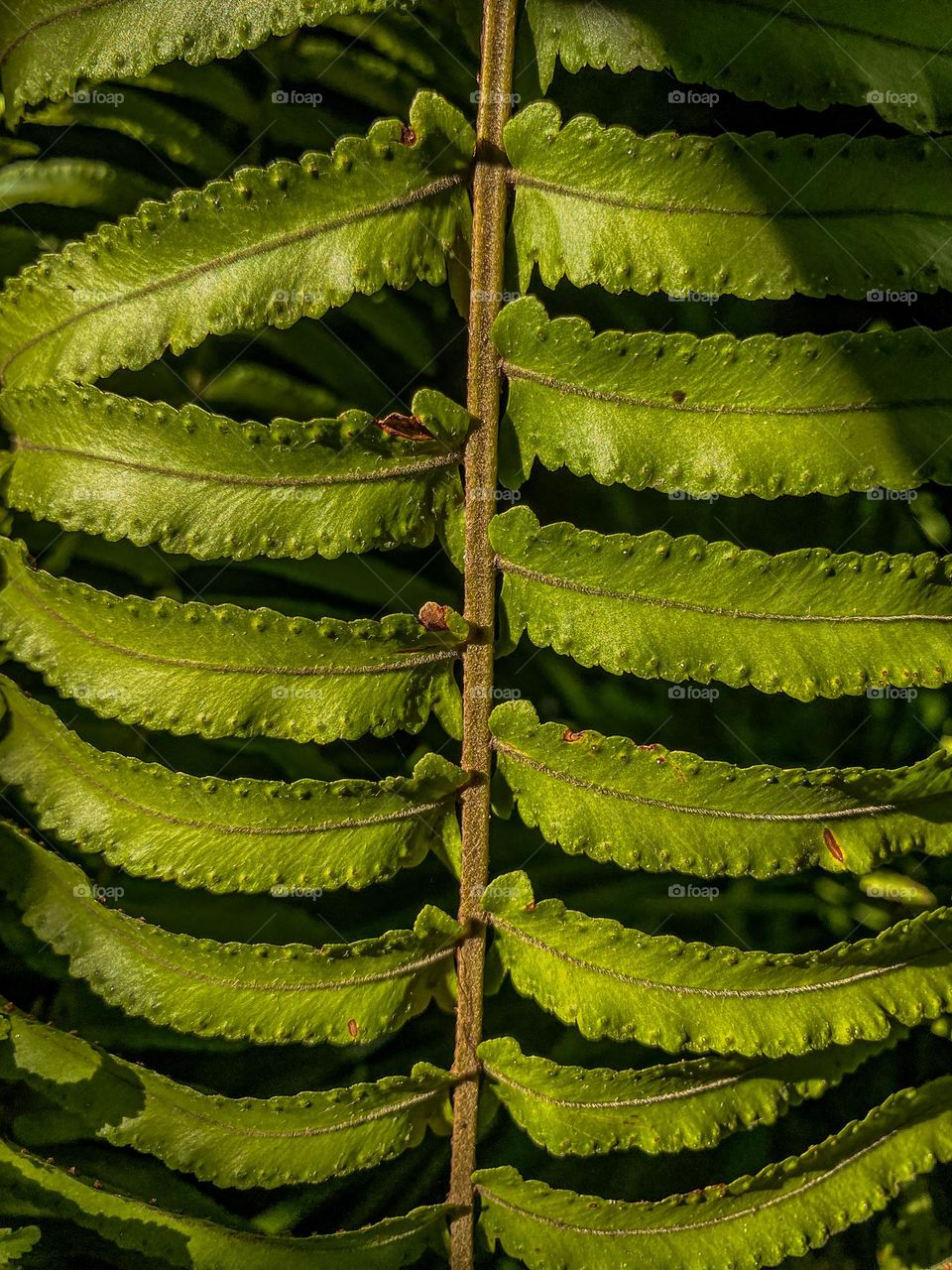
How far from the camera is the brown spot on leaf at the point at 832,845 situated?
112cm

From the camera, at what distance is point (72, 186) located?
1459mm

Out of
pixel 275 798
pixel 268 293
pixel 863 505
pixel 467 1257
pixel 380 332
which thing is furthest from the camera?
pixel 863 505

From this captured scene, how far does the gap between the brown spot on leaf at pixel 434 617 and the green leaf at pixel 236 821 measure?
0.47ft

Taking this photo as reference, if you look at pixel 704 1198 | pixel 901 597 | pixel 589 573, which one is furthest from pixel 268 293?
pixel 704 1198

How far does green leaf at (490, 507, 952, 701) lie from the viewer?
108cm

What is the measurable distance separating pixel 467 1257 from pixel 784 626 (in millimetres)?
853

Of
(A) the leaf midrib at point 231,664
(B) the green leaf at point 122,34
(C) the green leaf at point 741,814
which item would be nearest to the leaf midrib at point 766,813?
(C) the green leaf at point 741,814

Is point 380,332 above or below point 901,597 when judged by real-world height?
above

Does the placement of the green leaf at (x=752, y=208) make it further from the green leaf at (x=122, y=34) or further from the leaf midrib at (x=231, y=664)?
the leaf midrib at (x=231, y=664)

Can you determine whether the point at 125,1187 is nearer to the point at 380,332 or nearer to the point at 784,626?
the point at 784,626

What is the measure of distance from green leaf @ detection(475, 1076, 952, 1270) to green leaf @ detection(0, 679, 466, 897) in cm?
46

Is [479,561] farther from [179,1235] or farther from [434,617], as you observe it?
[179,1235]

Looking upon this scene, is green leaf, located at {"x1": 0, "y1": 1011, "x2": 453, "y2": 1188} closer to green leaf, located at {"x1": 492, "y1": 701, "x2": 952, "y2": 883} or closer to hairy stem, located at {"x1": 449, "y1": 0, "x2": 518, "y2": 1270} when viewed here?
hairy stem, located at {"x1": 449, "y1": 0, "x2": 518, "y2": 1270}

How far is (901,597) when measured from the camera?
3.59 feet
